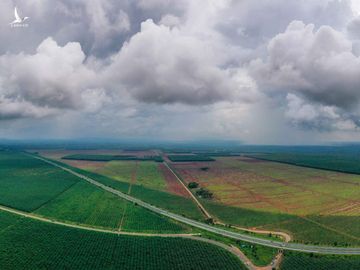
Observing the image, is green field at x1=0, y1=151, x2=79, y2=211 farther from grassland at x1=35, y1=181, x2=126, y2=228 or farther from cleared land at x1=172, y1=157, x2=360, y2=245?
cleared land at x1=172, y1=157, x2=360, y2=245

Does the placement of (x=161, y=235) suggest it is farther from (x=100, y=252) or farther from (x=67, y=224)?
(x=67, y=224)

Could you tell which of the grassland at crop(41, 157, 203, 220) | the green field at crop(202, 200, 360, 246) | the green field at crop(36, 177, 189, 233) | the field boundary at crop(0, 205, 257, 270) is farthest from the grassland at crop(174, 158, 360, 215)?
the field boundary at crop(0, 205, 257, 270)

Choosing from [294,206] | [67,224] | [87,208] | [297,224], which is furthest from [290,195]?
[67,224]

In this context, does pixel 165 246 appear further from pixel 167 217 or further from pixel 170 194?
pixel 170 194

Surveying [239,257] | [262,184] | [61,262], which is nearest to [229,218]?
[239,257]

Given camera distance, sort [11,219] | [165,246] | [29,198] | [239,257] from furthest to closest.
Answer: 1. [29,198]
2. [11,219]
3. [165,246]
4. [239,257]

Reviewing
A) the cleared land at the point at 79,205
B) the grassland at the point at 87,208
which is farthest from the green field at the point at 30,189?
the grassland at the point at 87,208

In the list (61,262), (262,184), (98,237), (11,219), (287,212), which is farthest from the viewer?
(262,184)
